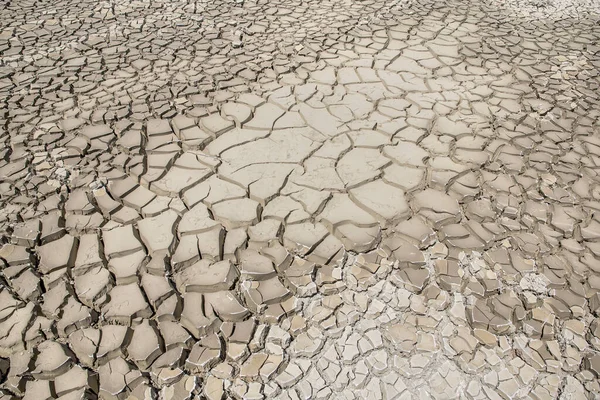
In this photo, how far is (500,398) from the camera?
1.51 m

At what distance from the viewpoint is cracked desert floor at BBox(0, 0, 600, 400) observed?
63.0 inches

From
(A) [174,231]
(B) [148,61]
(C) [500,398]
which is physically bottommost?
(C) [500,398]

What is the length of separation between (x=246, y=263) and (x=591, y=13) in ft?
17.1

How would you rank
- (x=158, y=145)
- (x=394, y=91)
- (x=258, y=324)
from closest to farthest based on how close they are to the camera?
(x=258, y=324), (x=158, y=145), (x=394, y=91)

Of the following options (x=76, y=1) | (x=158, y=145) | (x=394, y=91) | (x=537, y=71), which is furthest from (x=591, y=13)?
(x=76, y=1)

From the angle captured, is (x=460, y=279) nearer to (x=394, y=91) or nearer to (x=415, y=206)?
(x=415, y=206)

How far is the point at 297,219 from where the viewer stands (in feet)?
7.16

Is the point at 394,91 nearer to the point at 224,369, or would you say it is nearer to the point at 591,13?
the point at 224,369

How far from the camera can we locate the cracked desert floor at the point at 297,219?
1600 mm

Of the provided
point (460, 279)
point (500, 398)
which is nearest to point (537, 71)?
point (460, 279)

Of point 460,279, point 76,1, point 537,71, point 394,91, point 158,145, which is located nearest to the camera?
point 460,279

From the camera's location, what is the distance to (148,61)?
3.56 metres

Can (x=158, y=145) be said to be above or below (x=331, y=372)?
above

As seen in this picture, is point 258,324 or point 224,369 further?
point 258,324
